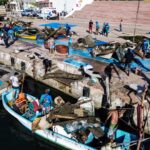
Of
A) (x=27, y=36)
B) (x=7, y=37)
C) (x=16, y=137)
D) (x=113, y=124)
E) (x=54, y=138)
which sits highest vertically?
(x=7, y=37)

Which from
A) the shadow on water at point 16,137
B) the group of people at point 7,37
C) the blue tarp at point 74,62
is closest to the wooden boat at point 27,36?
the group of people at point 7,37

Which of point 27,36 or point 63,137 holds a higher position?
point 27,36

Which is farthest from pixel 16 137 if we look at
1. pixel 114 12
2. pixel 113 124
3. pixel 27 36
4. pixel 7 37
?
pixel 114 12

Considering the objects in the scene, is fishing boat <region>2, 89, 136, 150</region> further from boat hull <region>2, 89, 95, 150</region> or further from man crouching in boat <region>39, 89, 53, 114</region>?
man crouching in boat <region>39, 89, 53, 114</region>

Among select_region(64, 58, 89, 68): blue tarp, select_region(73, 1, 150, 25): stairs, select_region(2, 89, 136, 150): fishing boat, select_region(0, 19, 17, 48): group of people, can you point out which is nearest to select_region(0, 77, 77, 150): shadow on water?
select_region(2, 89, 136, 150): fishing boat

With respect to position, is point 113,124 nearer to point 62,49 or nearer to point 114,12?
point 62,49

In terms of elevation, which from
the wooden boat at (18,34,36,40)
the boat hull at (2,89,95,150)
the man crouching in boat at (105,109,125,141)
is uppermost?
the wooden boat at (18,34,36,40)

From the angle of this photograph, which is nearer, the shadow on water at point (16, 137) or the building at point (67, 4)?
the shadow on water at point (16, 137)

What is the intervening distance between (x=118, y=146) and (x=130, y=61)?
435 inches

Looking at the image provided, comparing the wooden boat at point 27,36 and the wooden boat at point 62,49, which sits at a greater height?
the wooden boat at point 27,36

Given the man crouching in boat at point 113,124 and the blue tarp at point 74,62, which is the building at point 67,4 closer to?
the blue tarp at point 74,62

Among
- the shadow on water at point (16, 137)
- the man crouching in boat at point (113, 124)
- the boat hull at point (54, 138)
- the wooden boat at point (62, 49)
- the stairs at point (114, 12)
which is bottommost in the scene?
the shadow on water at point (16, 137)

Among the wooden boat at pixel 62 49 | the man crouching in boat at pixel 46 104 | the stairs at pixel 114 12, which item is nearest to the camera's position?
the man crouching in boat at pixel 46 104

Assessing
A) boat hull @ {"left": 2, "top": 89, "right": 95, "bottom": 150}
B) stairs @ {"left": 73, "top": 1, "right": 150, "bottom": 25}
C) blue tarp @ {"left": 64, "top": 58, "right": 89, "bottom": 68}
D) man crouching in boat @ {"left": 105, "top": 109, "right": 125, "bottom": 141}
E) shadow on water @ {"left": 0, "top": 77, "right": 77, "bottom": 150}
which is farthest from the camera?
stairs @ {"left": 73, "top": 1, "right": 150, "bottom": 25}
